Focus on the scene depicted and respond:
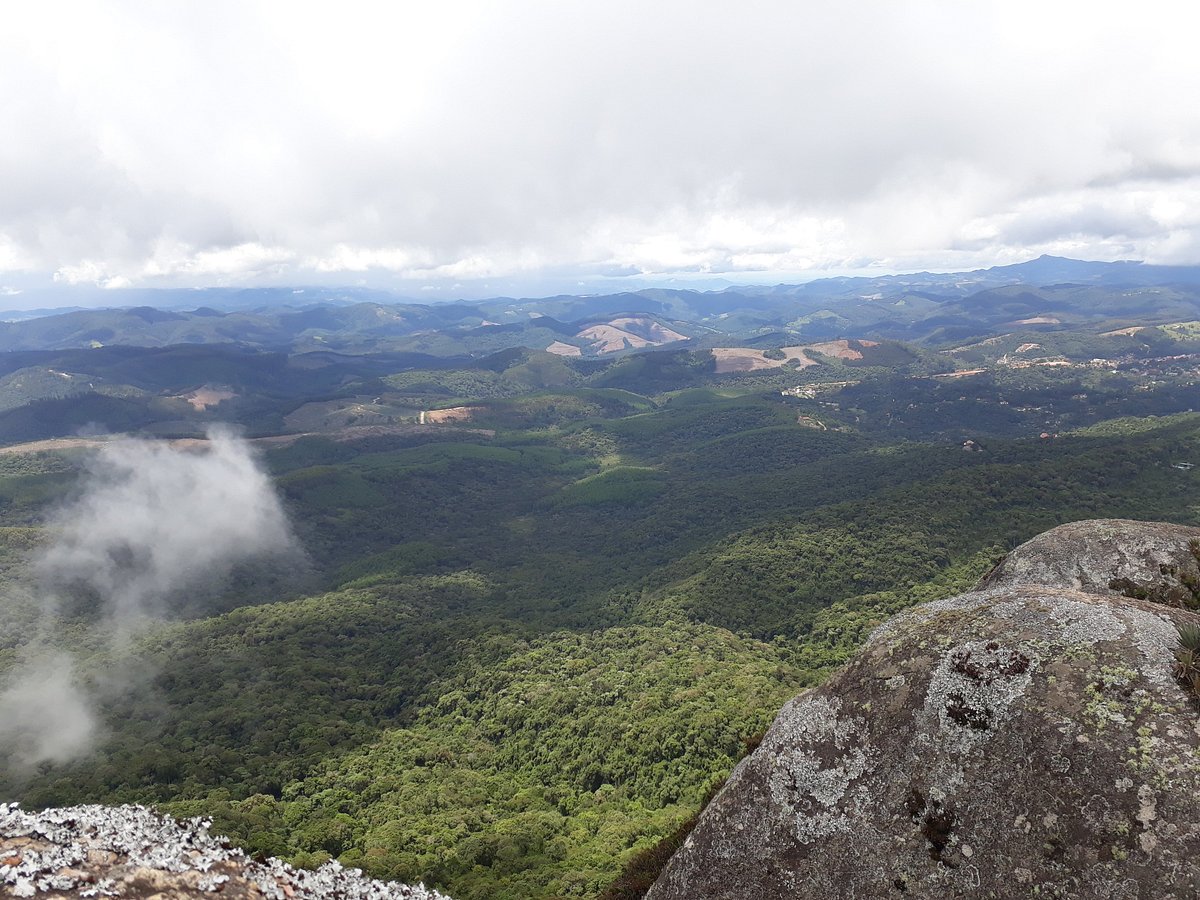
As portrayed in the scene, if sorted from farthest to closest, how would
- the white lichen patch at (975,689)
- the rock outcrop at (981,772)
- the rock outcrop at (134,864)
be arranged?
the rock outcrop at (134,864), the white lichen patch at (975,689), the rock outcrop at (981,772)

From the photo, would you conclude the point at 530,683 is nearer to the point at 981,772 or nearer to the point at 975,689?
the point at 975,689

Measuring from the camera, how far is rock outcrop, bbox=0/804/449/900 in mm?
28922

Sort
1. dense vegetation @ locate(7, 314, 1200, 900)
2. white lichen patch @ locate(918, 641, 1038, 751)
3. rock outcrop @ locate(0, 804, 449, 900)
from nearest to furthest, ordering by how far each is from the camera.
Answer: white lichen patch @ locate(918, 641, 1038, 751) < rock outcrop @ locate(0, 804, 449, 900) < dense vegetation @ locate(7, 314, 1200, 900)

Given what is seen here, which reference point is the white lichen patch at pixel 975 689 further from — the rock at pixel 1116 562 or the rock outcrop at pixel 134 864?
the rock outcrop at pixel 134 864

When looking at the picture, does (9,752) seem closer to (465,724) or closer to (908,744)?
(465,724)

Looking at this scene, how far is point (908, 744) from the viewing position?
93.6 ft

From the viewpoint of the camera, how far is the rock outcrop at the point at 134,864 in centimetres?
2892

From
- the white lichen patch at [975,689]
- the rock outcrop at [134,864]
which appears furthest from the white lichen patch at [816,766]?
the rock outcrop at [134,864]

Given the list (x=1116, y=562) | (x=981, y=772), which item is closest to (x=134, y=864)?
(x=981, y=772)

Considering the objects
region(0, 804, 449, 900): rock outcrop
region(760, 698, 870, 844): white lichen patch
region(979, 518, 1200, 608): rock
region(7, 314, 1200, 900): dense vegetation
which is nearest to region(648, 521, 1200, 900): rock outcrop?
region(760, 698, 870, 844): white lichen patch

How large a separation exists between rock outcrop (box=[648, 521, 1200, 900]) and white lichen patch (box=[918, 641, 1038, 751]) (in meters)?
0.07

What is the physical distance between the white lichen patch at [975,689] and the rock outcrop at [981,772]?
0.07 meters

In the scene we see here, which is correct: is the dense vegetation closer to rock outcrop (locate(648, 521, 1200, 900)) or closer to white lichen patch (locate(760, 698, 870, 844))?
rock outcrop (locate(648, 521, 1200, 900))

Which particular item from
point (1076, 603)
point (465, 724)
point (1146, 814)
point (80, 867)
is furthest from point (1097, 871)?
point (465, 724)
